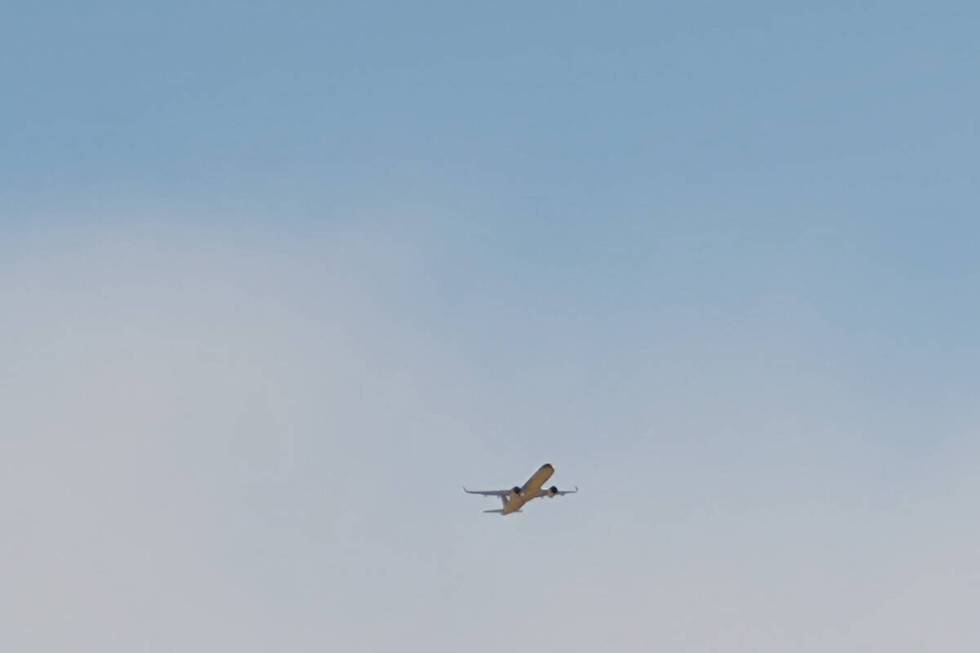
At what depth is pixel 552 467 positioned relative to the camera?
19812 centimetres
